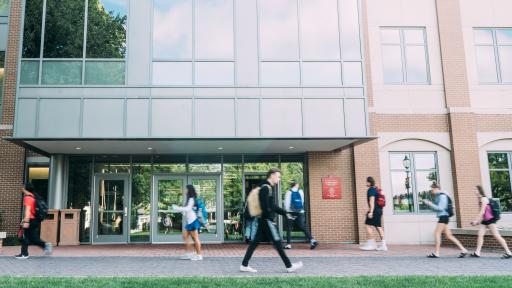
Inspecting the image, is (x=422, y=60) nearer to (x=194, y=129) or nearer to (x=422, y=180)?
(x=422, y=180)

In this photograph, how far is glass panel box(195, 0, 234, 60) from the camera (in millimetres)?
13531

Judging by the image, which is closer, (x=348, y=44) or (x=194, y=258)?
(x=194, y=258)

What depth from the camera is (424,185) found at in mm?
15867

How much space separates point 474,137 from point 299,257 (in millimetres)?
8704

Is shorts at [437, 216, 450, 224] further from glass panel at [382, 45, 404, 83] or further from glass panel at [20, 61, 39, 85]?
glass panel at [20, 61, 39, 85]

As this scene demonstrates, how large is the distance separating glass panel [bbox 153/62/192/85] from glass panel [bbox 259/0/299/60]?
7.53 feet

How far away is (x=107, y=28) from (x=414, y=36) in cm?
1062

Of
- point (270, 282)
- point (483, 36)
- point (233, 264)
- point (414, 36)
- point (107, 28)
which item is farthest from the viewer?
point (483, 36)

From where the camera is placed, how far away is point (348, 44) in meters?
13.9

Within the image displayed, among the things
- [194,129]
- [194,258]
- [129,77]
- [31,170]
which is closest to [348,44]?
[194,129]

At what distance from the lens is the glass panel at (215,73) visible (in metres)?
13.3

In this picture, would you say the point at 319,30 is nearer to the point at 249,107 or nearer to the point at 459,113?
the point at 249,107

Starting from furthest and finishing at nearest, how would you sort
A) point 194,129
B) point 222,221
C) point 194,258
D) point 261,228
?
point 222,221
point 194,129
point 194,258
point 261,228

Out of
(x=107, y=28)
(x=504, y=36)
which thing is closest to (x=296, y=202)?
(x=107, y=28)
